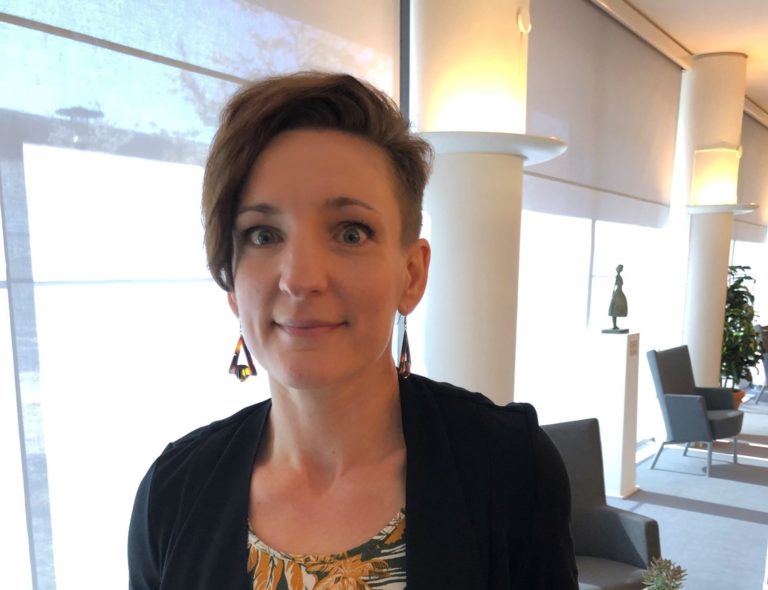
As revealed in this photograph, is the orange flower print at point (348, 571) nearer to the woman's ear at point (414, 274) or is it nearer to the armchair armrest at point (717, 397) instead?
the woman's ear at point (414, 274)

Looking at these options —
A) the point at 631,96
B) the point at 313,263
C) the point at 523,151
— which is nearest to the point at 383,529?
the point at 313,263

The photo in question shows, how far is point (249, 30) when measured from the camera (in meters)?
2.31

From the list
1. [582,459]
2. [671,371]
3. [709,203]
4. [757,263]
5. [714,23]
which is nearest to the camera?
[582,459]

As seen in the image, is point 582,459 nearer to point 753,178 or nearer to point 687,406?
point 687,406

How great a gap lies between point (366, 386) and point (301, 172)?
322 millimetres

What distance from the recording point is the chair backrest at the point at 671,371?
4.79 m

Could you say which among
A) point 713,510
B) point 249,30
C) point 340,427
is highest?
point 249,30

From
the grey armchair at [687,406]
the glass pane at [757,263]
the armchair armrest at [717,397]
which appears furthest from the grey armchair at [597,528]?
the glass pane at [757,263]

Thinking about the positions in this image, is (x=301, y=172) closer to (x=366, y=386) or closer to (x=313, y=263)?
(x=313, y=263)

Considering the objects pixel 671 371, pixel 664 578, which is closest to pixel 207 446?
pixel 664 578

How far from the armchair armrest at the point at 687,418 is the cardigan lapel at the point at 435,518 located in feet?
14.2

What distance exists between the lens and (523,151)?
7.71 ft

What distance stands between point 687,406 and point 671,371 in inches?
19.1

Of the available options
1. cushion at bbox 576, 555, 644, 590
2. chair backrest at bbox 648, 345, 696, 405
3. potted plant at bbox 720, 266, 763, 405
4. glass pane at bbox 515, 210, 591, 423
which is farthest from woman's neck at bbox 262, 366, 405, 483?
potted plant at bbox 720, 266, 763, 405
